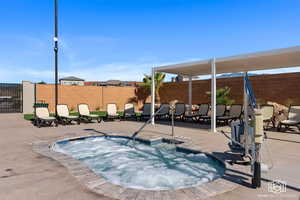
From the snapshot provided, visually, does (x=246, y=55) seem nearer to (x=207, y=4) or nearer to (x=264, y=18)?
(x=264, y=18)

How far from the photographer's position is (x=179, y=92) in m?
18.7

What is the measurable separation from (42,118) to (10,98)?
841cm

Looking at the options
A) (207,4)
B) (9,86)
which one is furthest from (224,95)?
(9,86)

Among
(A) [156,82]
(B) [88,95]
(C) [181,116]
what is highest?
(A) [156,82]

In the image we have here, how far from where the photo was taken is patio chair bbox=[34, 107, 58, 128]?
9898mm

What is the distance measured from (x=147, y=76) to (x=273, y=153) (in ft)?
52.6

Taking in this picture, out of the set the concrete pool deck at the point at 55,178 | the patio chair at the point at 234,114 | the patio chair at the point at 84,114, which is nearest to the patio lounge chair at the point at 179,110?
the patio chair at the point at 234,114

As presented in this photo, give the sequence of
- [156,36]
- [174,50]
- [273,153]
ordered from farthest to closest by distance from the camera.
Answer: [174,50], [156,36], [273,153]

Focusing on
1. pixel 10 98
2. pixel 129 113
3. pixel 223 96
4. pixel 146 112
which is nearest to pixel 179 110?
pixel 146 112

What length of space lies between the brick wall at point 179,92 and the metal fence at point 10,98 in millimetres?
1592

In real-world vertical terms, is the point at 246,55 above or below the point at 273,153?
above

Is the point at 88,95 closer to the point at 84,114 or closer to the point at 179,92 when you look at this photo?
the point at 84,114

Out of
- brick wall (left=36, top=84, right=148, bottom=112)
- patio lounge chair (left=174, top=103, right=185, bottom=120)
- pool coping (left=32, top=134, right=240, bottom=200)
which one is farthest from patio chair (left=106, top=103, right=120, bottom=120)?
pool coping (left=32, top=134, right=240, bottom=200)

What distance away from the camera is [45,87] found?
16.5 metres
